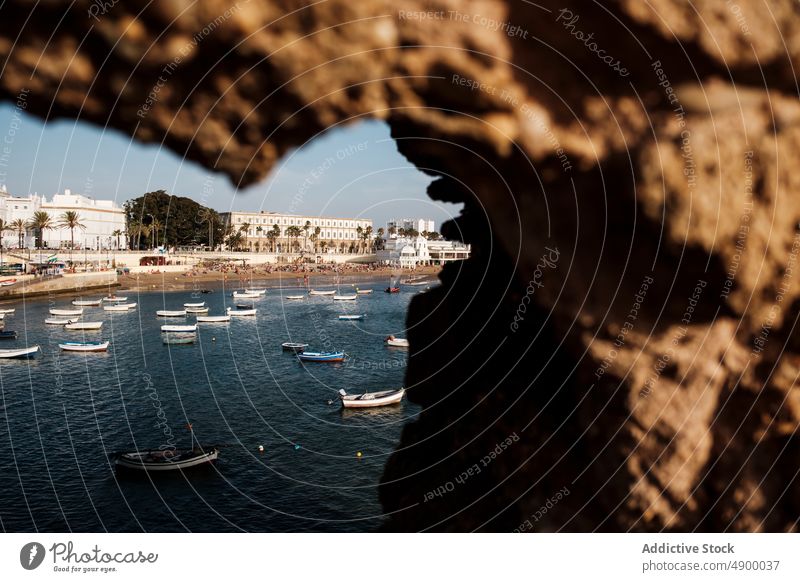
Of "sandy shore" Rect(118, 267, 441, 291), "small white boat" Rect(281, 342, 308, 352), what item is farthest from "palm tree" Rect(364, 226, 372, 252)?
"small white boat" Rect(281, 342, 308, 352)

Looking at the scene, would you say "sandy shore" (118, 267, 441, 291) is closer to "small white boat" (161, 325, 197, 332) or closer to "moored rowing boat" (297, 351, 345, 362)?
"small white boat" (161, 325, 197, 332)

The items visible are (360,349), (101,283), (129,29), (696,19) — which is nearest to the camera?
(129,29)

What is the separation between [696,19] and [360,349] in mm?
42697

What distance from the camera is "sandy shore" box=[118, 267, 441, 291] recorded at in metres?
85.9

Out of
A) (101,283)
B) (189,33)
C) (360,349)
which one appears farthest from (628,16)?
(101,283)

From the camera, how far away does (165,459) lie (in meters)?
22.6

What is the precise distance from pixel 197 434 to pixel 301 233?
11639 cm

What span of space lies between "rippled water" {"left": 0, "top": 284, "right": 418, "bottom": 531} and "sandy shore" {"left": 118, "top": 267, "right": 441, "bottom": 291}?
38.0 metres

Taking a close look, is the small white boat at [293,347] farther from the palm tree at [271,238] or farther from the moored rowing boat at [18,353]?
the palm tree at [271,238]

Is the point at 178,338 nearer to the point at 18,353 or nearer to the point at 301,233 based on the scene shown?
the point at 18,353

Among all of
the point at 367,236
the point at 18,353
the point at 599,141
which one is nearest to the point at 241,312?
the point at 18,353
